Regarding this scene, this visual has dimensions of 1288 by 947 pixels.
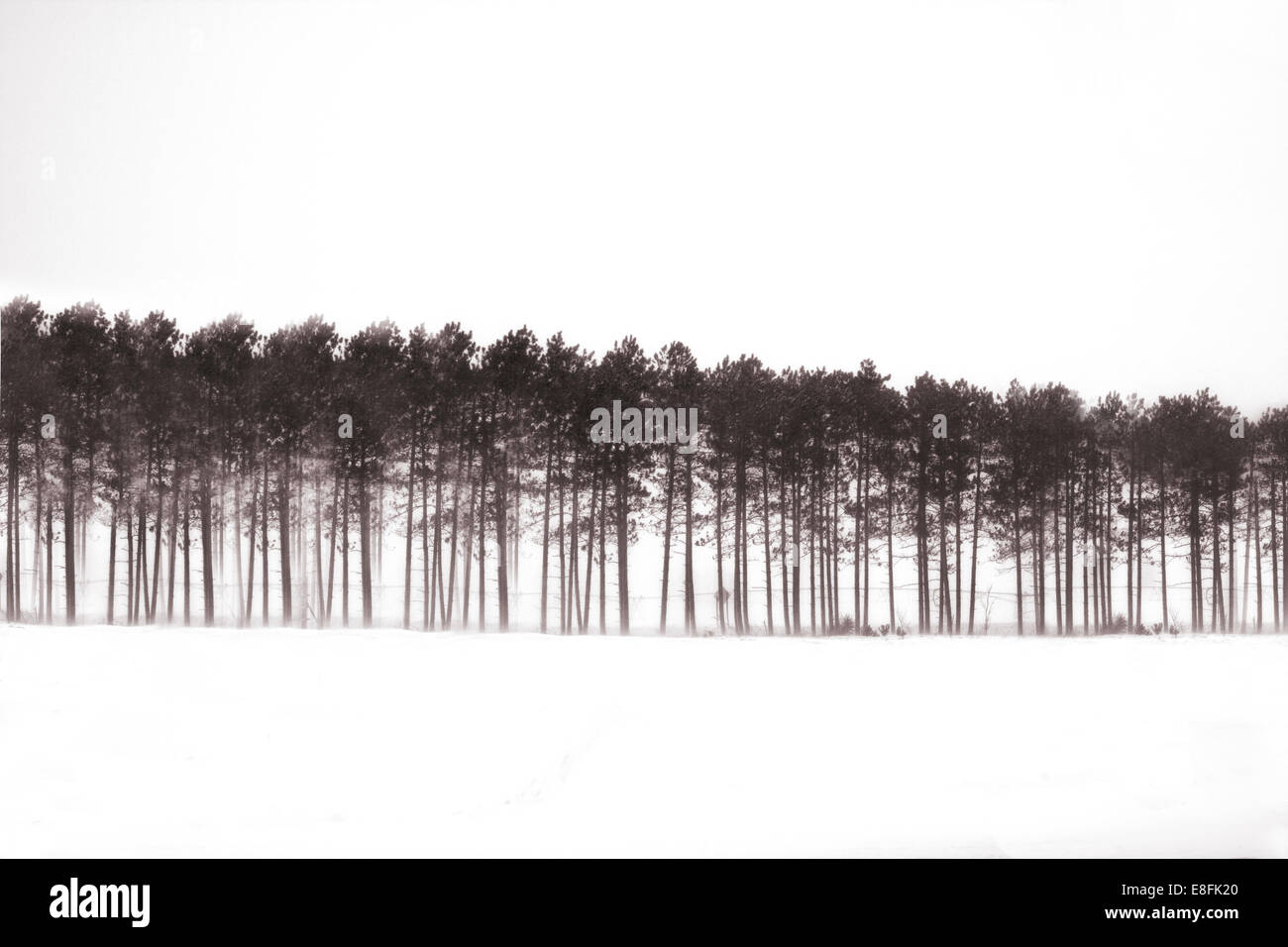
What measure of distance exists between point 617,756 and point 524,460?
2703 cm

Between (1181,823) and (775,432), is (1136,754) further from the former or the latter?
(775,432)

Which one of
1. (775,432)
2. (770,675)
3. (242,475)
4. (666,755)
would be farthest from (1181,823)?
(242,475)

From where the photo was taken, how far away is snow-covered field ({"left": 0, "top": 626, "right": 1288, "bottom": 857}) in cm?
938

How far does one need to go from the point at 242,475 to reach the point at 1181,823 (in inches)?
1516

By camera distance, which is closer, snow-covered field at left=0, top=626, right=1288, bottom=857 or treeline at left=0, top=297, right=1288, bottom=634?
snow-covered field at left=0, top=626, right=1288, bottom=857

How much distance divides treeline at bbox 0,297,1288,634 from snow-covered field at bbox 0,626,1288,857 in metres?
18.5

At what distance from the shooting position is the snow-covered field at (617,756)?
369 inches

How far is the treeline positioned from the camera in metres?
37.5

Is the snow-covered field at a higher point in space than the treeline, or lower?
lower

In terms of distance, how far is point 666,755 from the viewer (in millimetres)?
12523

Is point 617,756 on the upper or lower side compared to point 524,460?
lower

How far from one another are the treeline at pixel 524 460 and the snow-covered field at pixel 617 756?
1853cm

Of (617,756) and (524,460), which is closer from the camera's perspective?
(617,756)

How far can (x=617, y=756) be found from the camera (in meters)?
12.5
